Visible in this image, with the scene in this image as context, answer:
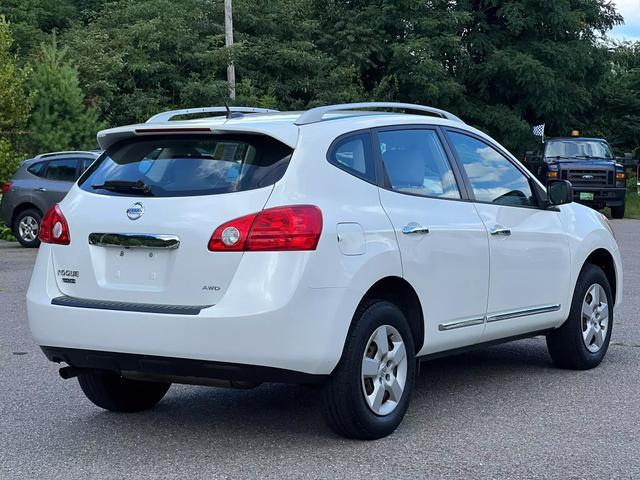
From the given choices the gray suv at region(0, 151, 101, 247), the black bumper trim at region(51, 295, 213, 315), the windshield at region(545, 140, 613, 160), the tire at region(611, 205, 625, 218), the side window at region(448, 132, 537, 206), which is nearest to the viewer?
the black bumper trim at region(51, 295, 213, 315)

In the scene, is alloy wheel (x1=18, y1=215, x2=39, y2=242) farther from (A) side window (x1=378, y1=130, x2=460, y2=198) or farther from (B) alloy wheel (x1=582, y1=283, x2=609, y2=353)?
(A) side window (x1=378, y1=130, x2=460, y2=198)

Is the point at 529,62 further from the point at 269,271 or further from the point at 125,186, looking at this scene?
the point at 269,271

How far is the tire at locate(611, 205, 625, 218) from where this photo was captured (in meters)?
29.6

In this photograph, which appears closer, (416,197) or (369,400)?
(369,400)

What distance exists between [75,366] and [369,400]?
1.51 m

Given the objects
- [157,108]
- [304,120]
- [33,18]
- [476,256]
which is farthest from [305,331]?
[33,18]

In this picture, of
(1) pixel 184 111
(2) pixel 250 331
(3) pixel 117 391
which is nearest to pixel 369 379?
(2) pixel 250 331

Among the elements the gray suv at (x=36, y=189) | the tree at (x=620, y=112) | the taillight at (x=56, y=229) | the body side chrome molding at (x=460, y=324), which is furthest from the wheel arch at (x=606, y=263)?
the tree at (x=620, y=112)

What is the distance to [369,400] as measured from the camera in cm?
579

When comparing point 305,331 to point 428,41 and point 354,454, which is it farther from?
point 428,41

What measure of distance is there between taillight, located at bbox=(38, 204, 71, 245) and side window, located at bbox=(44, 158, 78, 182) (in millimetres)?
14162

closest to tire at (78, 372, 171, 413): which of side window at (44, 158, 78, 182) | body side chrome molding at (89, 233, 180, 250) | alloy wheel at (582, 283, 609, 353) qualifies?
body side chrome molding at (89, 233, 180, 250)

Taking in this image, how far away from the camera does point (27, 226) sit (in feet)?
66.7

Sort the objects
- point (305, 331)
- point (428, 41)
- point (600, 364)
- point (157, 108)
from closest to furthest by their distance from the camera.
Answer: point (305, 331), point (600, 364), point (157, 108), point (428, 41)
